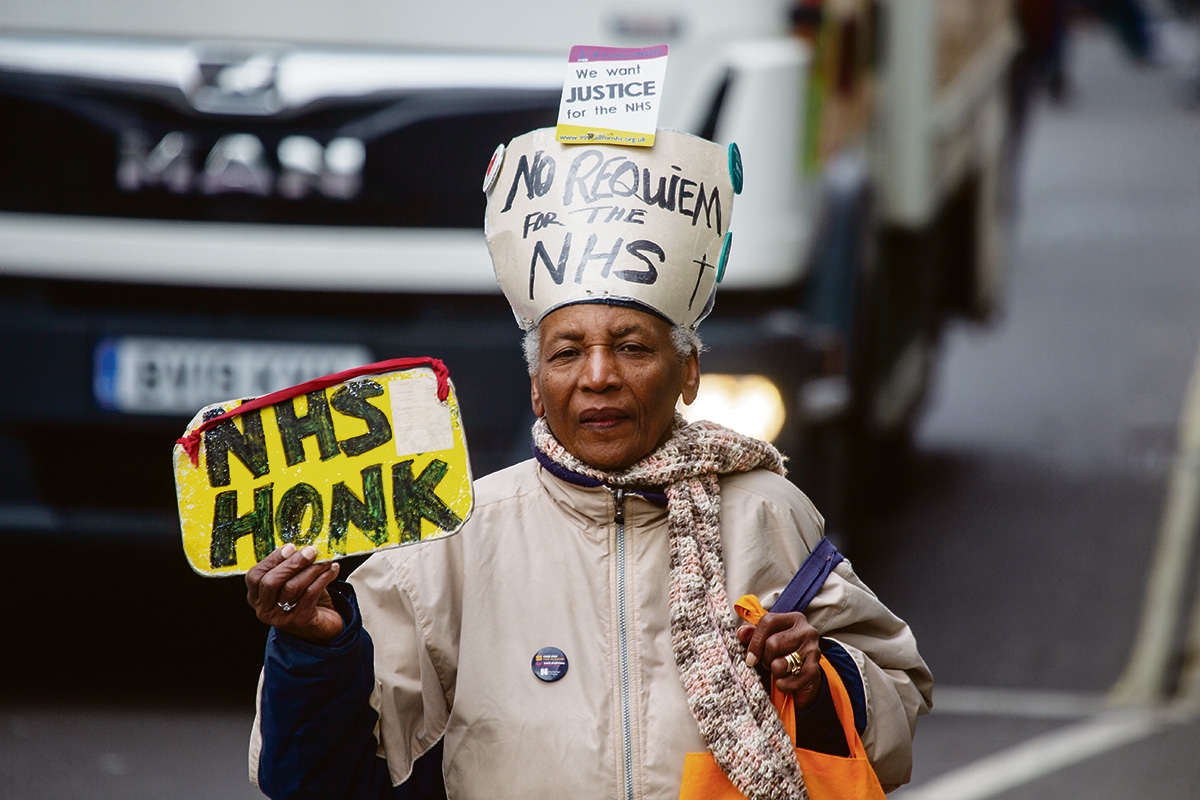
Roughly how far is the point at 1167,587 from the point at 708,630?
4.79 metres

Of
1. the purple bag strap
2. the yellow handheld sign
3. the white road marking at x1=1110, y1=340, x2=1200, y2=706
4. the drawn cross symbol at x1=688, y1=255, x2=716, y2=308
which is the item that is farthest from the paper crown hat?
the white road marking at x1=1110, y1=340, x2=1200, y2=706

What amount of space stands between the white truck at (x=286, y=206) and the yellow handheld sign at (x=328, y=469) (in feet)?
8.06

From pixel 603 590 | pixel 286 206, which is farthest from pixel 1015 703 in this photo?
pixel 603 590

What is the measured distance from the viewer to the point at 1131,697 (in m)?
5.38

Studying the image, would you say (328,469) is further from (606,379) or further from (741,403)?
(741,403)

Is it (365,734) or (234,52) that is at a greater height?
(234,52)

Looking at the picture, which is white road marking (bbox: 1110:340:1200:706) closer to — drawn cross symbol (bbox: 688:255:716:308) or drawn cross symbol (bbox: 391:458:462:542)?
drawn cross symbol (bbox: 688:255:716:308)

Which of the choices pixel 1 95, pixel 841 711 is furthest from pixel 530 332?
pixel 1 95

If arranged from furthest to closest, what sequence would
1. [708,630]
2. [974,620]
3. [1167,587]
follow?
[1167,587], [974,620], [708,630]

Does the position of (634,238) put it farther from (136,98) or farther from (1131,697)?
(1131,697)

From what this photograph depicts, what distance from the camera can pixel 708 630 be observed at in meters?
2.05

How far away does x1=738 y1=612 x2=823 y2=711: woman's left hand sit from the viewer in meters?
2.01

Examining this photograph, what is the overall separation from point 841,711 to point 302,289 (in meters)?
2.80

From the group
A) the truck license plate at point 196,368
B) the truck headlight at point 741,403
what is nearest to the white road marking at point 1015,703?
the truck headlight at point 741,403
